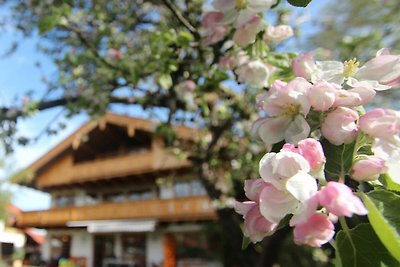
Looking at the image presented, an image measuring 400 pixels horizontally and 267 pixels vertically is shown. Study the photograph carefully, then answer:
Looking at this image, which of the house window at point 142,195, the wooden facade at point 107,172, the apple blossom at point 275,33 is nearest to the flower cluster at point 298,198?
the apple blossom at point 275,33

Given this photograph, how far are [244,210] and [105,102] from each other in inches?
137

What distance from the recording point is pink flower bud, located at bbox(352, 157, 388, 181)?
0.70 m

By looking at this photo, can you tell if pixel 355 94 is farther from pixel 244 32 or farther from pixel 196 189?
pixel 196 189

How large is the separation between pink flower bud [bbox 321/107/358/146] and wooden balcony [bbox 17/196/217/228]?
45.9ft

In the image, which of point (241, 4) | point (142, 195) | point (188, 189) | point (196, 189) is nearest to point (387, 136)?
point (241, 4)

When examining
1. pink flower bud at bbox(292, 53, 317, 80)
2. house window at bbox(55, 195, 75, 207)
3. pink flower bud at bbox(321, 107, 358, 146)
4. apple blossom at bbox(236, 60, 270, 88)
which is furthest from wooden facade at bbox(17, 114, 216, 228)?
pink flower bud at bbox(321, 107, 358, 146)

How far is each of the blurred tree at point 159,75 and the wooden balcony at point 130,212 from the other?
8.55 meters

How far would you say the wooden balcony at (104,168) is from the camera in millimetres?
16858

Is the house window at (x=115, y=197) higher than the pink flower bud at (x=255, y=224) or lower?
higher

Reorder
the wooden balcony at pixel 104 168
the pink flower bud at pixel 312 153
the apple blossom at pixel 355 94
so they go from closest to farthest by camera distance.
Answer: the pink flower bud at pixel 312 153 < the apple blossom at pixel 355 94 < the wooden balcony at pixel 104 168

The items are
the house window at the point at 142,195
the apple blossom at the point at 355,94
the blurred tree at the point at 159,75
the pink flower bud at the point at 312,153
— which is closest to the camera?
the pink flower bud at the point at 312,153

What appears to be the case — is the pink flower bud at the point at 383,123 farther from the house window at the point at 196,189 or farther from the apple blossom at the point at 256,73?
the house window at the point at 196,189

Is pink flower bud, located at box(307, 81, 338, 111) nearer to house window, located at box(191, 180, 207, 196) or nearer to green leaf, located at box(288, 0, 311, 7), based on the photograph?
green leaf, located at box(288, 0, 311, 7)

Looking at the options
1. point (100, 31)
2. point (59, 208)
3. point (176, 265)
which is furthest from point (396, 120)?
point (59, 208)
